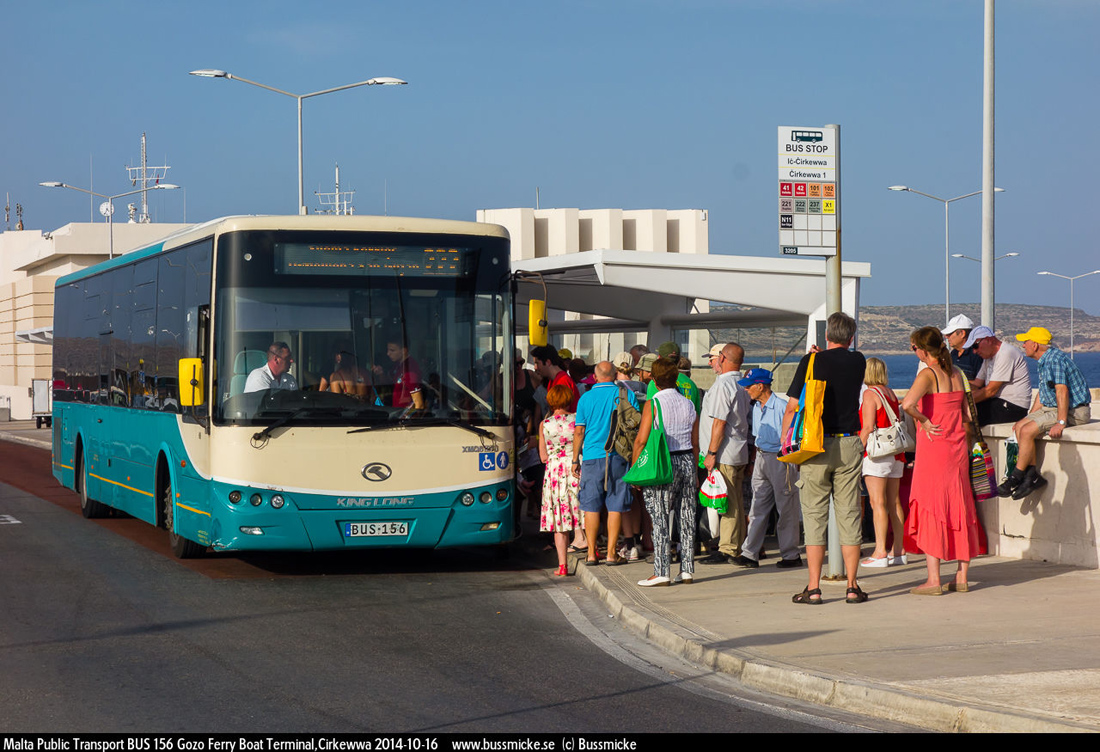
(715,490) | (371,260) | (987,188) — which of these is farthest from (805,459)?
(987,188)

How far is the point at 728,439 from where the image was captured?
38.5ft

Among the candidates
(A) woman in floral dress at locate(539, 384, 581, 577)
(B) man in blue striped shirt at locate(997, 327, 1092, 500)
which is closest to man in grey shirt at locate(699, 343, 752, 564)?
(A) woman in floral dress at locate(539, 384, 581, 577)

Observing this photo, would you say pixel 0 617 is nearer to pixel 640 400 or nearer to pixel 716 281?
pixel 640 400

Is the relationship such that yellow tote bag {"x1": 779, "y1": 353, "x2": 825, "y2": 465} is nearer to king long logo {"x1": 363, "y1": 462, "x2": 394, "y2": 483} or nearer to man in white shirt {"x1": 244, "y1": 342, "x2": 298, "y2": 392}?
king long logo {"x1": 363, "y1": 462, "x2": 394, "y2": 483}

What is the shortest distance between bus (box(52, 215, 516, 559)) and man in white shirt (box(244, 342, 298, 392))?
16mm

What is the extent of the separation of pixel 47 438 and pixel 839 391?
39194 mm

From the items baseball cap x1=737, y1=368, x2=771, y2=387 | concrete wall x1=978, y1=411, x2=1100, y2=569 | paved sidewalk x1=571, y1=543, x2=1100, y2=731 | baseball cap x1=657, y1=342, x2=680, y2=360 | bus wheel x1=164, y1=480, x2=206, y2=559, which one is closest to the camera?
paved sidewalk x1=571, y1=543, x2=1100, y2=731

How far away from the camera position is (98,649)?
8500 mm

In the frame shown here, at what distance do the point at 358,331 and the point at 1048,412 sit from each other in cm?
571

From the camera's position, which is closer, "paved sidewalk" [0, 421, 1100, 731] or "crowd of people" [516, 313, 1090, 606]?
"paved sidewalk" [0, 421, 1100, 731]

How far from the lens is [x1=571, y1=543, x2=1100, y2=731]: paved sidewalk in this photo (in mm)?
6613

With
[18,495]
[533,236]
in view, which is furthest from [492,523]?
[533,236]

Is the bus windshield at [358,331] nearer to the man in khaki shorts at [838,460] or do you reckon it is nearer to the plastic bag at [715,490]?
the plastic bag at [715,490]

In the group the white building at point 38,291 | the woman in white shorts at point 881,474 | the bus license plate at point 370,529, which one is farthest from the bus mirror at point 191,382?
the white building at point 38,291
